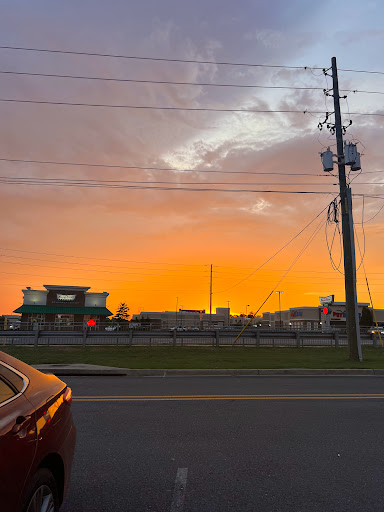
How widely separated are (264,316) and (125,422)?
136390mm

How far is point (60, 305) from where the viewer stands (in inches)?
2354

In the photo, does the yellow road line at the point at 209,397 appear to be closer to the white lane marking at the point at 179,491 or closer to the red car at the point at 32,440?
the white lane marking at the point at 179,491

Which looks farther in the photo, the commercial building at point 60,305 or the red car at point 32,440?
the commercial building at point 60,305

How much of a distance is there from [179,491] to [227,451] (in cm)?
128

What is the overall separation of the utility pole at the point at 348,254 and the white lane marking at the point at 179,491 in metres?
12.8

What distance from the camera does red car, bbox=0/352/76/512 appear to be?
2131mm

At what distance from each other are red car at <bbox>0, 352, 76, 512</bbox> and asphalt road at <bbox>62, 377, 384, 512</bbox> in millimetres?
877

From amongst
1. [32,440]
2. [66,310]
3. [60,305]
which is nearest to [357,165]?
[32,440]

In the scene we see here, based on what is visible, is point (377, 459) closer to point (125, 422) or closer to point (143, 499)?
point (143, 499)

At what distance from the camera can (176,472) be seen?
4125 mm

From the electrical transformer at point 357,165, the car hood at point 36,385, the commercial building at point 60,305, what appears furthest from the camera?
the commercial building at point 60,305

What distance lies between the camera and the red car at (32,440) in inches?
83.9

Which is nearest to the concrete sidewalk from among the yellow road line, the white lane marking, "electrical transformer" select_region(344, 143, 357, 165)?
the yellow road line

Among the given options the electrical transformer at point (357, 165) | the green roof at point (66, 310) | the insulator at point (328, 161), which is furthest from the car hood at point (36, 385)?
the green roof at point (66, 310)
